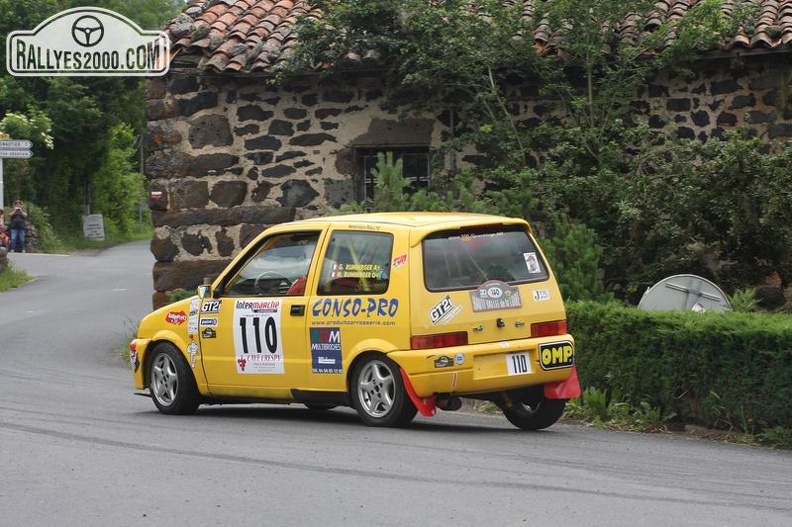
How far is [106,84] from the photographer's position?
5397 centimetres

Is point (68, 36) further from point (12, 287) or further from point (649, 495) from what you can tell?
point (649, 495)

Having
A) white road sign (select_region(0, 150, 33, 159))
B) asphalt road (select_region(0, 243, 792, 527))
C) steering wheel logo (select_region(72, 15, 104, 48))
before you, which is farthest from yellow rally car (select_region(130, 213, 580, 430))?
white road sign (select_region(0, 150, 33, 159))

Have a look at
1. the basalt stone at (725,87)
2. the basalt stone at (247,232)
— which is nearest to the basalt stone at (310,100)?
the basalt stone at (247,232)

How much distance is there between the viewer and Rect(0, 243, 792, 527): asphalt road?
7238 millimetres

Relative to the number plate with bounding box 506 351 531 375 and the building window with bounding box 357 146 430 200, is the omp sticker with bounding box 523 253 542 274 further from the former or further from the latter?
the building window with bounding box 357 146 430 200

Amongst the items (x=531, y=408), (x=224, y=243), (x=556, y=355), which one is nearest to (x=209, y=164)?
(x=224, y=243)

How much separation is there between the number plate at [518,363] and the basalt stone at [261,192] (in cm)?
845

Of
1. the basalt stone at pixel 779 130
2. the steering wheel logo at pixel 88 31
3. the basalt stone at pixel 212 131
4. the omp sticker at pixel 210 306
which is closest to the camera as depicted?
the omp sticker at pixel 210 306

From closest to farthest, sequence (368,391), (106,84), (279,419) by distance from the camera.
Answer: (368,391), (279,419), (106,84)

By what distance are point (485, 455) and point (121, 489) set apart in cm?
244

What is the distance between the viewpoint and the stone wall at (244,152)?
58.8 feet

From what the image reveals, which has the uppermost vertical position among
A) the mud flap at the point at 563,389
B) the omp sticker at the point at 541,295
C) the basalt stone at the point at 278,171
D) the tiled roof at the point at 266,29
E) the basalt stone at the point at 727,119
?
the tiled roof at the point at 266,29

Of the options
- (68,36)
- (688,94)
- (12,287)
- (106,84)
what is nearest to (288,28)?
(688,94)

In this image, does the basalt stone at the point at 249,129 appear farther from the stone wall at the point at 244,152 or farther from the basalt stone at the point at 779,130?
the basalt stone at the point at 779,130
